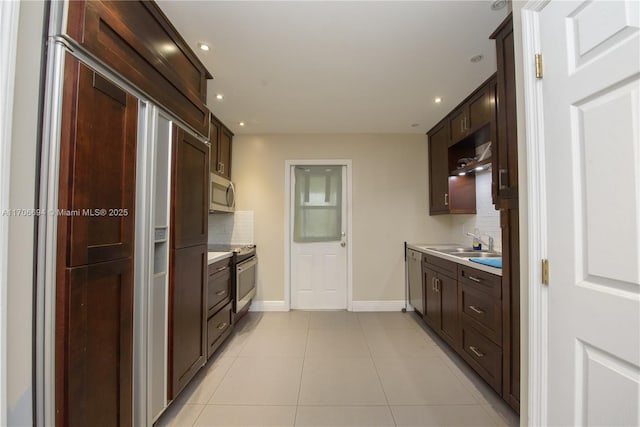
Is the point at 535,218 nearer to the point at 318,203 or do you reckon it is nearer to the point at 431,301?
the point at 431,301

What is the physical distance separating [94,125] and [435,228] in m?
3.59

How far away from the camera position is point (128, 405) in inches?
47.8

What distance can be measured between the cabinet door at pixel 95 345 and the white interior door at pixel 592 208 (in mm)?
1708

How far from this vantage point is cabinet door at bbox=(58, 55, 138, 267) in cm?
90

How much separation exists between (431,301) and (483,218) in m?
1.10

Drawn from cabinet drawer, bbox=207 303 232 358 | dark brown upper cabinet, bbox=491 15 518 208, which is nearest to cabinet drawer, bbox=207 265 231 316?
cabinet drawer, bbox=207 303 232 358

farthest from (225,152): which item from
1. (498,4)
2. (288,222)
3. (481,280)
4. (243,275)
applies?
(481,280)

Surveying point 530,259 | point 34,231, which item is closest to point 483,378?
point 530,259

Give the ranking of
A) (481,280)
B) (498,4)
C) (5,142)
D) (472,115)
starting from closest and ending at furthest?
(5,142) < (498,4) < (481,280) < (472,115)

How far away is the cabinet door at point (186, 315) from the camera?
5.06 ft

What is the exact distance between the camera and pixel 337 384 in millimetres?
1918

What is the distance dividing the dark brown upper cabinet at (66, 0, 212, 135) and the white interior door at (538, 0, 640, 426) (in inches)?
66.7

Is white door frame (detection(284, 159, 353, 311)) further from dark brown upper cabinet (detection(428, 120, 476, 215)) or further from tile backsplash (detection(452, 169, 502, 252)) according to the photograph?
tile backsplash (detection(452, 169, 502, 252))

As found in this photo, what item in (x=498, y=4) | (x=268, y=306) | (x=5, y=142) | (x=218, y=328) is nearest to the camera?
(x=5, y=142)
